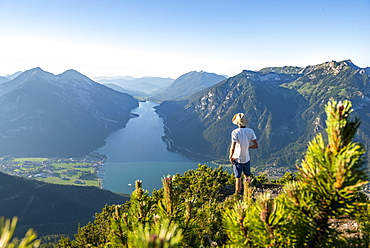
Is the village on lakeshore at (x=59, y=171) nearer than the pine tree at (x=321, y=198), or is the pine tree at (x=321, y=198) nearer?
the pine tree at (x=321, y=198)

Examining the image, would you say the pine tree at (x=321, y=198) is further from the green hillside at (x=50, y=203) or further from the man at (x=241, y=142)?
the green hillside at (x=50, y=203)

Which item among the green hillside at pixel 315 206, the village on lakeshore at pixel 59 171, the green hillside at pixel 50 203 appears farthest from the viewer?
the village on lakeshore at pixel 59 171

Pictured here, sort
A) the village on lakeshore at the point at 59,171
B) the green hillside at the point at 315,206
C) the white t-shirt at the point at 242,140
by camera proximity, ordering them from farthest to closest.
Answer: the village on lakeshore at the point at 59,171 → the white t-shirt at the point at 242,140 → the green hillside at the point at 315,206

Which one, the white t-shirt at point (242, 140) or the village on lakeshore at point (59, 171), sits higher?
the white t-shirt at point (242, 140)

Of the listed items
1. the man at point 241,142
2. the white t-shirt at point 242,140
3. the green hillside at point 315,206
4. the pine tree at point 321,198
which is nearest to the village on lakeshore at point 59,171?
the man at point 241,142

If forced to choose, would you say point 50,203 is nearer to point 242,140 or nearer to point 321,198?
point 242,140

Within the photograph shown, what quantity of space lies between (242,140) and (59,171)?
200707 millimetres

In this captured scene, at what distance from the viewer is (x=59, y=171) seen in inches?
6954

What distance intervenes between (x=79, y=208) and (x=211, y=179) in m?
128

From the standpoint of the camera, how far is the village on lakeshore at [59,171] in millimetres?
156125

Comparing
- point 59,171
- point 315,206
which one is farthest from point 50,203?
point 315,206

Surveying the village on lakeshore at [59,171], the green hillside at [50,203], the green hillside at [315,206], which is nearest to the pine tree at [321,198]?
the green hillside at [315,206]

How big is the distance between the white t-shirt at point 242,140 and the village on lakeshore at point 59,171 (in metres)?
158

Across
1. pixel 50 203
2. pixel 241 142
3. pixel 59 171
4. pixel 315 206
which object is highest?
pixel 241 142
